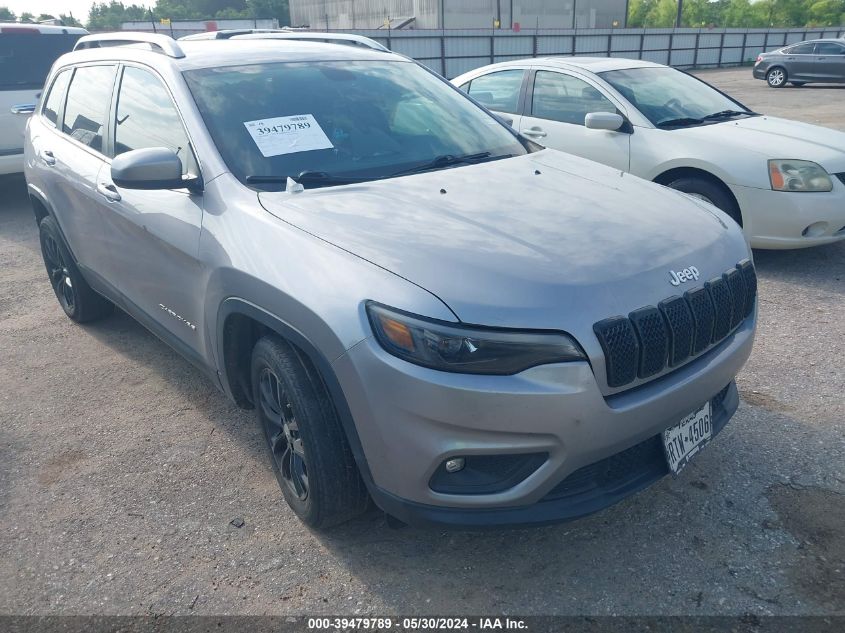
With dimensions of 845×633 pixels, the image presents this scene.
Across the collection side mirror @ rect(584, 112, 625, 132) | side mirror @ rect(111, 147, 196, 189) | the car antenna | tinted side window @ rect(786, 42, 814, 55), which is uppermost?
side mirror @ rect(111, 147, 196, 189)

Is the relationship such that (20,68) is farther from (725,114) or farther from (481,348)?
(481,348)

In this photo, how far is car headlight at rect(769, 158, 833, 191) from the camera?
5180mm

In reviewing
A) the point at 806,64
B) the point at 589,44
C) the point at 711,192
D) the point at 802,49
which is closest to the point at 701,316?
the point at 711,192

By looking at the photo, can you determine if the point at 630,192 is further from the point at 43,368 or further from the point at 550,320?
the point at 43,368

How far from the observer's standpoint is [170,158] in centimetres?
283

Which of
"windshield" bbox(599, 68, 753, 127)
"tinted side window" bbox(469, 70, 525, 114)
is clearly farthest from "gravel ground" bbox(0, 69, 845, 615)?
"tinted side window" bbox(469, 70, 525, 114)

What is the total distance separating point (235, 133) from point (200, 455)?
1.50 metres

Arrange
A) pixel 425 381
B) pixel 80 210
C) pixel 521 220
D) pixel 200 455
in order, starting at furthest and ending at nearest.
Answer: pixel 80 210 < pixel 200 455 < pixel 521 220 < pixel 425 381

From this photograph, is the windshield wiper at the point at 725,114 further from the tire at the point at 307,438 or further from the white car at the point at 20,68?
the white car at the point at 20,68

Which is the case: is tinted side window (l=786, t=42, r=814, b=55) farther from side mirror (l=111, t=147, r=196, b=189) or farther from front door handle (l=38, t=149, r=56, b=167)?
side mirror (l=111, t=147, r=196, b=189)

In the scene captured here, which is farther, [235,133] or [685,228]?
[235,133]

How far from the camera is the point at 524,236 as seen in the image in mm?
2422

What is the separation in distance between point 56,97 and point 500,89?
3988mm

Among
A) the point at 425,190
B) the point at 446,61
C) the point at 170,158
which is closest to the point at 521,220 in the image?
the point at 425,190
